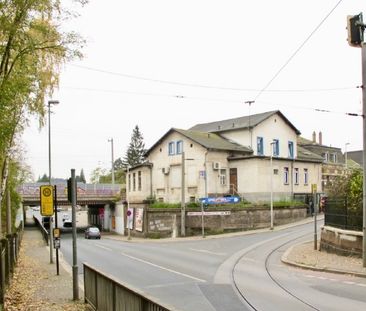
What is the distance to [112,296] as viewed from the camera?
890 cm

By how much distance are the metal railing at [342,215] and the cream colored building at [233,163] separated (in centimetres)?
2480

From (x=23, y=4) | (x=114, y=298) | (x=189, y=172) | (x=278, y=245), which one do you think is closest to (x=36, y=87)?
(x=23, y=4)

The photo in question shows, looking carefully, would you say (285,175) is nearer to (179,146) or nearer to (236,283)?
(179,146)

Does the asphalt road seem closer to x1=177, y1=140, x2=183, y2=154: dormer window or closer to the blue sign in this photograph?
the blue sign

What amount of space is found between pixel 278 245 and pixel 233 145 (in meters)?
25.3

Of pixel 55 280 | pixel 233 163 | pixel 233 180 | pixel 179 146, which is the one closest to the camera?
pixel 55 280

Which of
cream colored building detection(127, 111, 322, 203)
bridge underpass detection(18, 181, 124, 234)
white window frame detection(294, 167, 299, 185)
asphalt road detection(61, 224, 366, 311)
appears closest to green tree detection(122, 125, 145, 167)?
bridge underpass detection(18, 181, 124, 234)

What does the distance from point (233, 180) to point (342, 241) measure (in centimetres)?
3239

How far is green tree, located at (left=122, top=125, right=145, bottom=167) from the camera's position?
12418 centimetres

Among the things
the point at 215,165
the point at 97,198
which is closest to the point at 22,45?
the point at 215,165

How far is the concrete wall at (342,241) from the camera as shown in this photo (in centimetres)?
2041

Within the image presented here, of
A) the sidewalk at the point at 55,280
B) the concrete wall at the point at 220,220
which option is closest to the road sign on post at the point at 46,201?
the sidewalk at the point at 55,280

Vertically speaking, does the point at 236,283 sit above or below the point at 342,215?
below

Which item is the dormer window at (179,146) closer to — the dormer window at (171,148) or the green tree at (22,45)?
the dormer window at (171,148)
